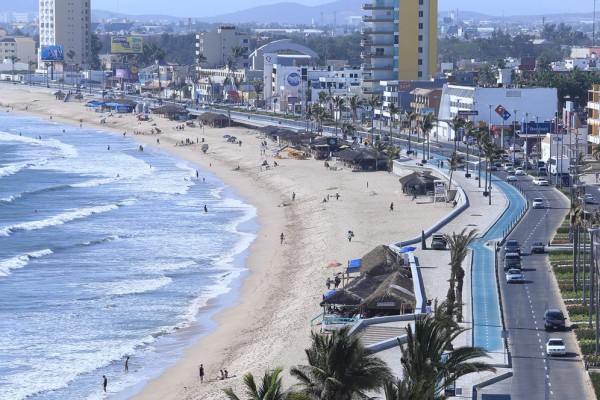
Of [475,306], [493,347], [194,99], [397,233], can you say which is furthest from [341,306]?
[194,99]

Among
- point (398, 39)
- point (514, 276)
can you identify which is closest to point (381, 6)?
point (398, 39)

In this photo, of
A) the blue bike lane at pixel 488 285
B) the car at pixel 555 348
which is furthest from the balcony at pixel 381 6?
the car at pixel 555 348

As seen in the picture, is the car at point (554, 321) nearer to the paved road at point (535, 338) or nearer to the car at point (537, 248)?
the paved road at point (535, 338)

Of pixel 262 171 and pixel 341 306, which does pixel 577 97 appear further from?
pixel 341 306

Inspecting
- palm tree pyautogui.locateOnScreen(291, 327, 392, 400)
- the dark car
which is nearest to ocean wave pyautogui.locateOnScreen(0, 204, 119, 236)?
the dark car

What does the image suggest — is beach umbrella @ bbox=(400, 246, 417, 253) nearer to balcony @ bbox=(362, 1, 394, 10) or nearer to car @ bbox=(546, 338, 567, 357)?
car @ bbox=(546, 338, 567, 357)

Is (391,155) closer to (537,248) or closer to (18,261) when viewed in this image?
(18,261)
